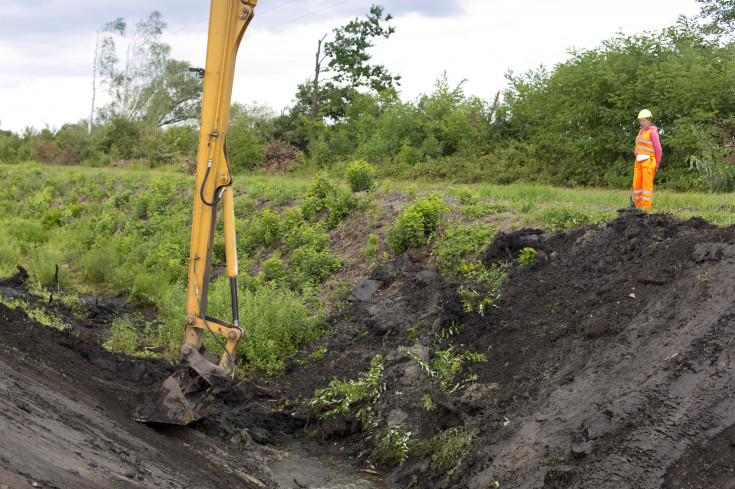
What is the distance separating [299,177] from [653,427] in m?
20.1

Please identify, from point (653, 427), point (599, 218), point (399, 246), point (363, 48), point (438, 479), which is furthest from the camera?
point (363, 48)

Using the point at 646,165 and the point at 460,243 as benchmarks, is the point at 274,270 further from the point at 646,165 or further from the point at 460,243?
the point at 646,165

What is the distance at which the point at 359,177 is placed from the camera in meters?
15.0

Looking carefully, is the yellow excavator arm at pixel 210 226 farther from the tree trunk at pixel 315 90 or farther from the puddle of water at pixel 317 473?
the tree trunk at pixel 315 90

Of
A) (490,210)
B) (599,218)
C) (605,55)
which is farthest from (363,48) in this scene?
(599,218)

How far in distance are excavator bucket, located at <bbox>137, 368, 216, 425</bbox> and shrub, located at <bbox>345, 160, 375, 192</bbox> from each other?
29.9 ft

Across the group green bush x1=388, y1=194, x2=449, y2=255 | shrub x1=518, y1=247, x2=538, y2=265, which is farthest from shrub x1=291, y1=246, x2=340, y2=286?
shrub x1=518, y1=247, x2=538, y2=265

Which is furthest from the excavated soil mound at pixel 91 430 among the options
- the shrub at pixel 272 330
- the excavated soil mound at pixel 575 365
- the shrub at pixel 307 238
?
the shrub at pixel 307 238

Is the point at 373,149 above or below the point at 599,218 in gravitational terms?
above

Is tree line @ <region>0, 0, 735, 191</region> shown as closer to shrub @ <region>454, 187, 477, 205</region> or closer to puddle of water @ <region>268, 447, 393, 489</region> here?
shrub @ <region>454, 187, 477, 205</region>

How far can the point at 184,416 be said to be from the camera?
6254mm

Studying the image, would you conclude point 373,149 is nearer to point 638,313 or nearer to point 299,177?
point 299,177

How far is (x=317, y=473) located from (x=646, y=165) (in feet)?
24.2

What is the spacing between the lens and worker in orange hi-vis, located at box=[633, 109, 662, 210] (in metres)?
10.5
